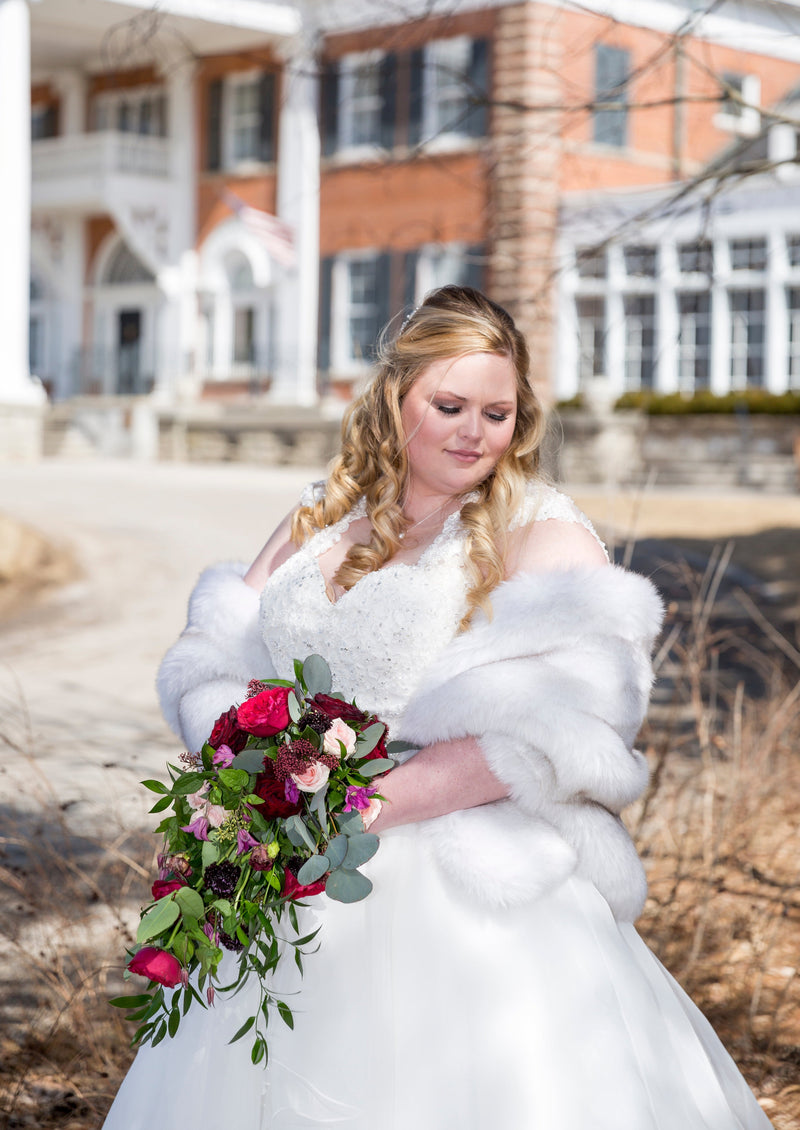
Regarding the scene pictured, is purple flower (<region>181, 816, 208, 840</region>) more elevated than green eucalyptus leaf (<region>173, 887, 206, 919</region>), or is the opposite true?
purple flower (<region>181, 816, 208, 840</region>)

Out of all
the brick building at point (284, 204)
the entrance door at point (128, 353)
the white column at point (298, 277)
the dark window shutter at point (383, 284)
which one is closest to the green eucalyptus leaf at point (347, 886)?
the brick building at point (284, 204)

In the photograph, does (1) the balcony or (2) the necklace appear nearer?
(2) the necklace

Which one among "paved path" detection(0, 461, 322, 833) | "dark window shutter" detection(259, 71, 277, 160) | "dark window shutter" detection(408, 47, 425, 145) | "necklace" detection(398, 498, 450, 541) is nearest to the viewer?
"necklace" detection(398, 498, 450, 541)

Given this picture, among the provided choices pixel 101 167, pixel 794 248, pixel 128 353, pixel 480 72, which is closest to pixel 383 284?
pixel 480 72

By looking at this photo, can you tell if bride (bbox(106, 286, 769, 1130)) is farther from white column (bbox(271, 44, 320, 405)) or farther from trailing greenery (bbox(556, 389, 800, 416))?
white column (bbox(271, 44, 320, 405))

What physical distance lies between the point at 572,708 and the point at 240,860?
55 cm

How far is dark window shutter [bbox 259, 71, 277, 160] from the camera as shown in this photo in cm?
2378

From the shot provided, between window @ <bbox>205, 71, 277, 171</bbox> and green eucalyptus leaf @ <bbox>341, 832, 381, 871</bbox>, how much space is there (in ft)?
77.0

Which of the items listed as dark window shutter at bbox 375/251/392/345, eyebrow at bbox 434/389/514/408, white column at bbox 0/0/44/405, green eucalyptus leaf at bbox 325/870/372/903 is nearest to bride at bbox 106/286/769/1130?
eyebrow at bbox 434/389/514/408

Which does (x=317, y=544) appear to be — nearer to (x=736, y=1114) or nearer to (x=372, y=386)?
(x=372, y=386)

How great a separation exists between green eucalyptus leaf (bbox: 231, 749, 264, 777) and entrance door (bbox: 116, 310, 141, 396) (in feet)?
82.9

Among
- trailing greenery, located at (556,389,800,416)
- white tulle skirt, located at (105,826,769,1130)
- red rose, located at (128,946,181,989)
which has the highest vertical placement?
trailing greenery, located at (556,389,800,416)

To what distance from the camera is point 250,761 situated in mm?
1905

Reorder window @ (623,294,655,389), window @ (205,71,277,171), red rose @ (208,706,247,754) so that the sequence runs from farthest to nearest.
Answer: window @ (205,71,277,171) < window @ (623,294,655,389) < red rose @ (208,706,247,754)
